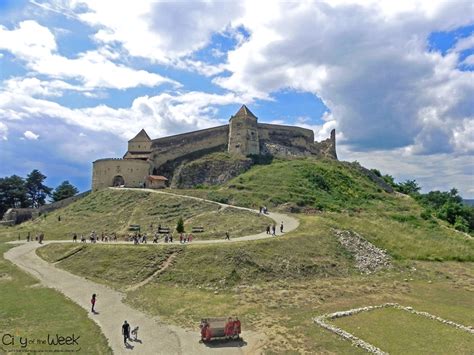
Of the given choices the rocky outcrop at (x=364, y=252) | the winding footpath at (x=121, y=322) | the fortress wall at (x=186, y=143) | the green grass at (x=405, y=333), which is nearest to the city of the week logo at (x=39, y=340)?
the winding footpath at (x=121, y=322)

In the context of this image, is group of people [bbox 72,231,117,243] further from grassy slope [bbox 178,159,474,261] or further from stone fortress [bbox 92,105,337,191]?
stone fortress [bbox 92,105,337,191]

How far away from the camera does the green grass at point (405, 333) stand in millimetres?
16938

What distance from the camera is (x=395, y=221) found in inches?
1935

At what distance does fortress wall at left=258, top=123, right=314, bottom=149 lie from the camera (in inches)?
3036

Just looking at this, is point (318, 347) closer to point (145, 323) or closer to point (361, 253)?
point (145, 323)

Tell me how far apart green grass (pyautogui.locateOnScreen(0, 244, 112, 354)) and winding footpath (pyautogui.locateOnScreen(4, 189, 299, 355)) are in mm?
563

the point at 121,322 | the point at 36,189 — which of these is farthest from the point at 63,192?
the point at 121,322

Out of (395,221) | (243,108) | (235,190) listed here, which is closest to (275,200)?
(235,190)

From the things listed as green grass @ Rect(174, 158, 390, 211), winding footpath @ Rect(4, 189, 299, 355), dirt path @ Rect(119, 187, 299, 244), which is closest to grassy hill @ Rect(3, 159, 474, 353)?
green grass @ Rect(174, 158, 390, 211)

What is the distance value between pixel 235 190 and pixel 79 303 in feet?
109

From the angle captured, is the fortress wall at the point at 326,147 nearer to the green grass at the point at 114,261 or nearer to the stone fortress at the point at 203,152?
the stone fortress at the point at 203,152

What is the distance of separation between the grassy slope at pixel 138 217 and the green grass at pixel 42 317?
49.2 feet

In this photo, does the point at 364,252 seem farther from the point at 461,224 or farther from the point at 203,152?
the point at 203,152

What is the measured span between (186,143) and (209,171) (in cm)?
938
